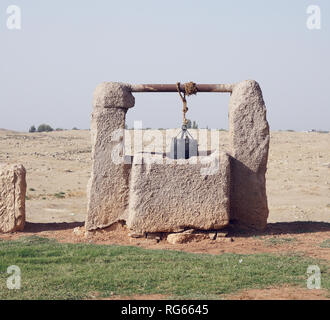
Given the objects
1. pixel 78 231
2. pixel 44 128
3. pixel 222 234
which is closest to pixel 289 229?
pixel 222 234

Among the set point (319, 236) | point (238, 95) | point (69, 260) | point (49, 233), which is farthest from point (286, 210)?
point (69, 260)

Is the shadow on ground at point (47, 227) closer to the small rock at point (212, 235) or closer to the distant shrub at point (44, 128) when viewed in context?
the small rock at point (212, 235)

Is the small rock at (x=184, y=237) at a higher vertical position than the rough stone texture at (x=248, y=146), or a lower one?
lower

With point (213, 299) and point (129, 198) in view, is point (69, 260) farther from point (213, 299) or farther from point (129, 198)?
point (213, 299)

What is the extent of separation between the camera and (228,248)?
30.8 feet

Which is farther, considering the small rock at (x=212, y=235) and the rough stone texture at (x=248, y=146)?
the rough stone texture at (x=248, y=146)

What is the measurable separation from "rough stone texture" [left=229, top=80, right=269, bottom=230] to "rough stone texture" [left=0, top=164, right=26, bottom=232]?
12.9 feet

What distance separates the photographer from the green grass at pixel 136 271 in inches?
274

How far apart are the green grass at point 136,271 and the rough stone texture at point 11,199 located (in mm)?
Result: 1183

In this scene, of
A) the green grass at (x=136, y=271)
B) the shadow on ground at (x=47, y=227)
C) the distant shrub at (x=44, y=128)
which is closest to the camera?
the green grass at (x=136, y=271)

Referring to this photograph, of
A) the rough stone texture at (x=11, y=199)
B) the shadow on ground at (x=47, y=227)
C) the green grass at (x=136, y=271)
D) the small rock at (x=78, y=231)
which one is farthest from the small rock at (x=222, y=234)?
the rough stone texture at (x=11, y=199)
